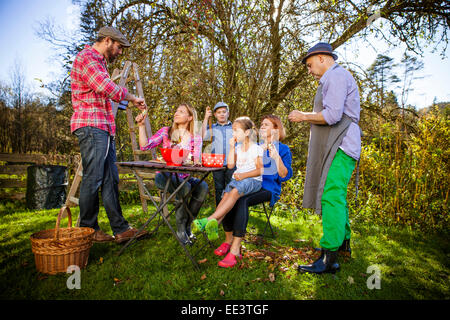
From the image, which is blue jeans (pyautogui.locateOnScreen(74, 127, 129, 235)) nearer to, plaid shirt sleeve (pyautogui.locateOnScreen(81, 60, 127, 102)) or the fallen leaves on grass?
plaid shirt sleeve (pyautogui.locateOnScreen(81, 60, 127, 102))

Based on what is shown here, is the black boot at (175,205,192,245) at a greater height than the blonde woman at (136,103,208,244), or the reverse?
the blonde woman at (136,103,208,244)

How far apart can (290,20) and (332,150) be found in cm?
353

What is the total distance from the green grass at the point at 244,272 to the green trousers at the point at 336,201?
1.10 feet

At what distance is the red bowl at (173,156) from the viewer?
7.77 ft

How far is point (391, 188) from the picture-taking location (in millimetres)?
3799

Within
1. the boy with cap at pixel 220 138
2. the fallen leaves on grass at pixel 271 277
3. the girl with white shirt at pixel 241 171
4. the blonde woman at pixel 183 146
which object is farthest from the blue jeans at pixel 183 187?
the fallen leaves on grass at pixel 271 277

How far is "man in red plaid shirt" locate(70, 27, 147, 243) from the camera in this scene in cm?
247

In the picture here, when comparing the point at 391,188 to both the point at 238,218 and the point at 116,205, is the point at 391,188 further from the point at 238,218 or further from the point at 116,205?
the point at 116,205

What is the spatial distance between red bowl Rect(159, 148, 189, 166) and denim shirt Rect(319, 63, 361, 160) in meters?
1.32

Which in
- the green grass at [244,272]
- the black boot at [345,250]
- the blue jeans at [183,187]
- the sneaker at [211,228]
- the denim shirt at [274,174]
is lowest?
the green grass at [244,272]

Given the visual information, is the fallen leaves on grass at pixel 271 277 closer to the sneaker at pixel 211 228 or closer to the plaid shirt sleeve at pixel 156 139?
the sneaker at pixel 211 228

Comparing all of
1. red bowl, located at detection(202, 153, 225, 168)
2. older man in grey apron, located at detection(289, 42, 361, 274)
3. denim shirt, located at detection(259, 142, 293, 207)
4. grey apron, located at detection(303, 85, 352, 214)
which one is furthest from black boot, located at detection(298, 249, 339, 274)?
red bowl, located at detection(202, 153, 225, 168)

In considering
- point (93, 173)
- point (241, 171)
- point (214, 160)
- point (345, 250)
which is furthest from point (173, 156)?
point (345, 250)

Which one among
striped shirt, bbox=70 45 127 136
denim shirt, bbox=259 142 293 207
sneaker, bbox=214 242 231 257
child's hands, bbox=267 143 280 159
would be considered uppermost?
striped shirt, bbox=70 45 127 136
